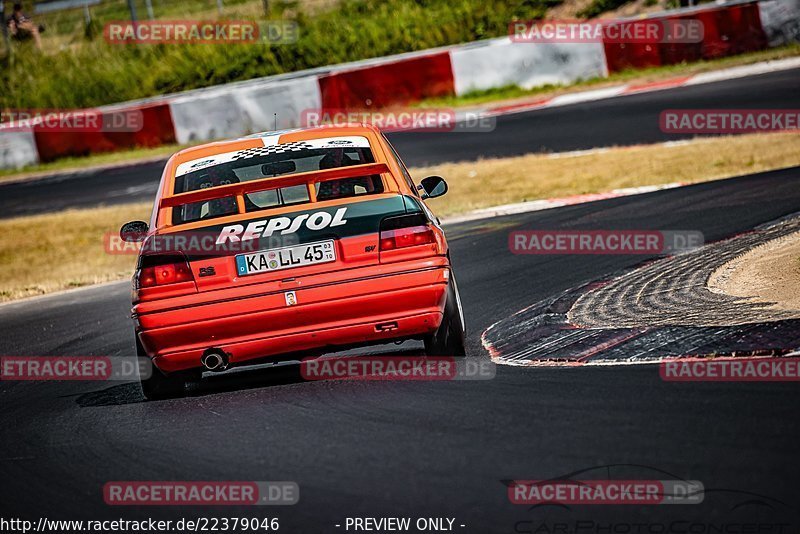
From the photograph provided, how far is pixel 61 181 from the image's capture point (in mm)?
23984

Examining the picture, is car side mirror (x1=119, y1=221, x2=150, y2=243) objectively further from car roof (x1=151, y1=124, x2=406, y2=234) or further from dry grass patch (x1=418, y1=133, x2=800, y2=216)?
dry grass patch (x1=418, y1=133, x2=800, y2=216)

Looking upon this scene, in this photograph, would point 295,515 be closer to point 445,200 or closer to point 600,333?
point 600,333

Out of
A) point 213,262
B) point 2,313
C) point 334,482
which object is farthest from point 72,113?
point 334,482

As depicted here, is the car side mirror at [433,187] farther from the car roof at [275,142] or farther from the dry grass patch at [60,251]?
the dry grass patch at [60,251]

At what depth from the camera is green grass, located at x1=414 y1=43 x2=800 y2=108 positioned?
2250cm

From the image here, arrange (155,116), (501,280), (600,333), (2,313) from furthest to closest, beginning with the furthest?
(155,116) → (2,313) → (501,280) → (600,333)

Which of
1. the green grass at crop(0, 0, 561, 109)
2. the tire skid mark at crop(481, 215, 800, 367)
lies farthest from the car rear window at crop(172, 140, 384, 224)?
the green grass at crop(0, 0, 561, 109)

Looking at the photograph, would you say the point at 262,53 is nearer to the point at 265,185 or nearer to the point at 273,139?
the point at 273,139

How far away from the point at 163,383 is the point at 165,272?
69 cm

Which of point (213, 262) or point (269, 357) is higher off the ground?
point (213, 262)

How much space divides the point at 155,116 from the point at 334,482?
74.2 ft

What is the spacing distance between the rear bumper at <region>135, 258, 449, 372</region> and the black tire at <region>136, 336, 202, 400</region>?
1.08 feet

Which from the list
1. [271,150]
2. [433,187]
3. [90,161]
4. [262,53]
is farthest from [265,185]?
[262,53]

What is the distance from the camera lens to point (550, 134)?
62.9 ft
